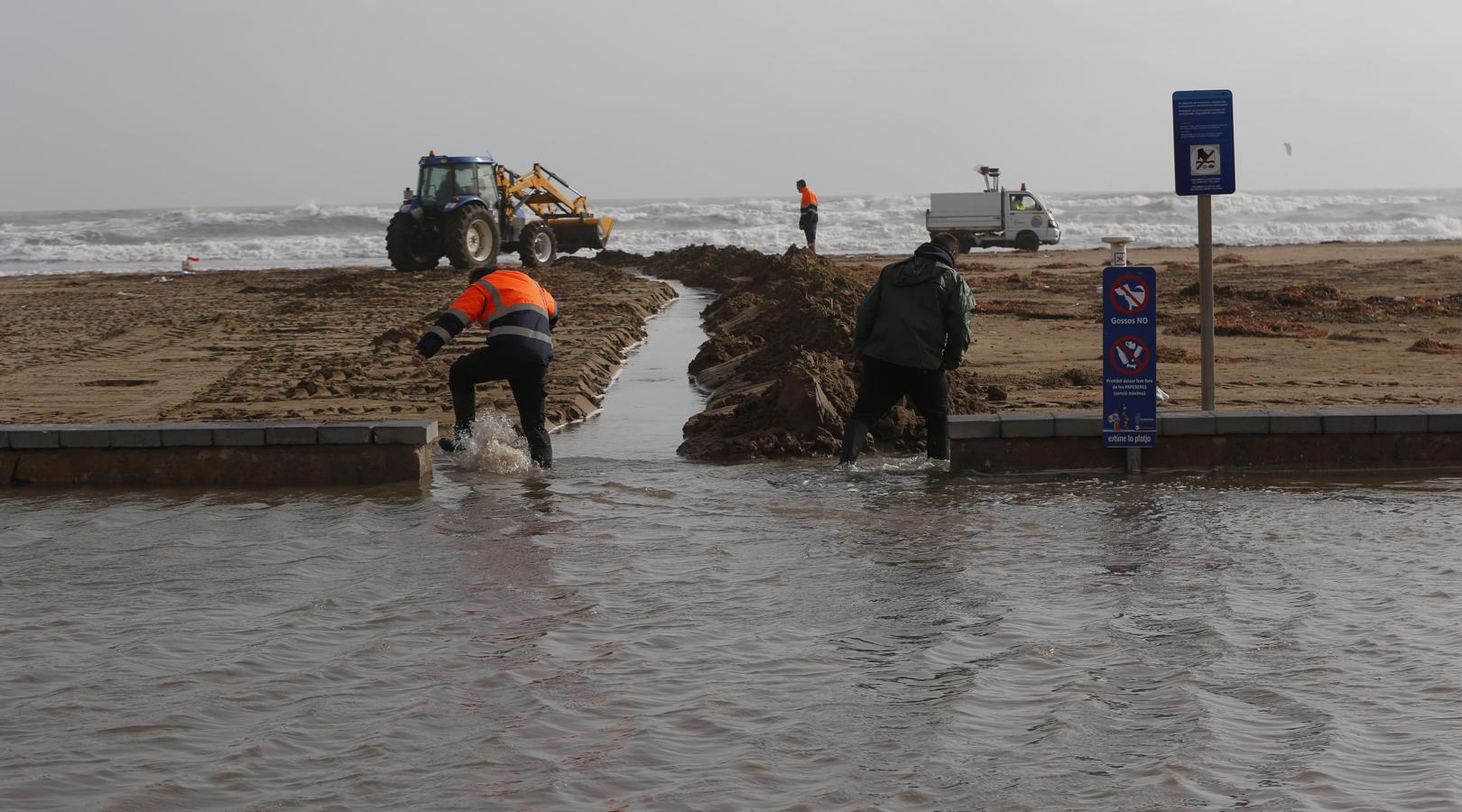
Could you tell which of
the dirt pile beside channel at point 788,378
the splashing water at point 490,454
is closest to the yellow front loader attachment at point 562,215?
the dirt pile beside channel at point 788,378

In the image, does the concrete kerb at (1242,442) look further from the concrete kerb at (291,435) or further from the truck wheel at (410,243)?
the truck wheel at (410,243)

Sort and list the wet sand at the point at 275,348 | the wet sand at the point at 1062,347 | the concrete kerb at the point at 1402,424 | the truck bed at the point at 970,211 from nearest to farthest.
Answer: the concrete kerb at the point at 1402,424
the wet sand at the point at 1062,347
the wet sand at the point at 275,348
the truck bed at the point at 970,211

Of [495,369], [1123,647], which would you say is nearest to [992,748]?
[1123,647]

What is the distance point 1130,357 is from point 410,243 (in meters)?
21.0

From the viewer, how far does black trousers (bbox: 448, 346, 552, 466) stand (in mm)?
9289

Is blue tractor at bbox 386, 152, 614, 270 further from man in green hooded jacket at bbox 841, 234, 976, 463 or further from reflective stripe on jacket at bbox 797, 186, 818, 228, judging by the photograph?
man in green hooded jacket at bbox 841, 234, 976, 463

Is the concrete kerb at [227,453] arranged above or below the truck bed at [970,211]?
below

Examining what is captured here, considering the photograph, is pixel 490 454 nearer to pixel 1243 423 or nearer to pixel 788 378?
pixel 788 378

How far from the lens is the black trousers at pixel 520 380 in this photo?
9.29m

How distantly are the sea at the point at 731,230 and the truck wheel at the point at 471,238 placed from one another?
21748 mm

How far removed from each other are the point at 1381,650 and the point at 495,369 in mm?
5620

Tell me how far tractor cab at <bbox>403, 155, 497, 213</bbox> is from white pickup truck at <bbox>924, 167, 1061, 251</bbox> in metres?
16.5

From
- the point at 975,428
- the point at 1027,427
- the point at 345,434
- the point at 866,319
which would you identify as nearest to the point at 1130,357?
the point at 1027,427

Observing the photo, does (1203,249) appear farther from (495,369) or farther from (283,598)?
(283,598)
